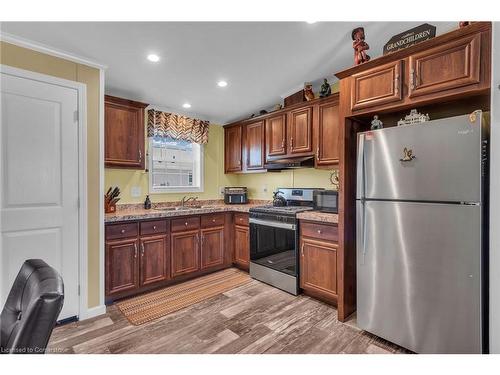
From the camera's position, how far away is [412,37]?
1914mm

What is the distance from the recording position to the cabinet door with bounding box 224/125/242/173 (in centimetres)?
407

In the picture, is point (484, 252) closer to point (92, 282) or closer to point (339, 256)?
point (339, 256)

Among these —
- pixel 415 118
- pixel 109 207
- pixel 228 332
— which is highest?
pixel 415 118

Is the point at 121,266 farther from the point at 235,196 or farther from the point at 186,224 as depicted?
the point at 235,196

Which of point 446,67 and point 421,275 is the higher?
point 446,67

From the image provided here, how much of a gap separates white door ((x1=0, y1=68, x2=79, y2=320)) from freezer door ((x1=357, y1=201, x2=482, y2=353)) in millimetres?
2501

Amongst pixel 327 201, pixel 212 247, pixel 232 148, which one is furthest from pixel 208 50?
pixel 212 247

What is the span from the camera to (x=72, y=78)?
2268 mm

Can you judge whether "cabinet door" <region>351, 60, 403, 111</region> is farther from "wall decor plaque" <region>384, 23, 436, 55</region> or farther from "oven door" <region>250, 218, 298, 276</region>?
"oven door" <region>250, 218, 298, 276</region>

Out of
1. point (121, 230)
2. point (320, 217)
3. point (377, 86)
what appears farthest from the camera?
point (121, 230)

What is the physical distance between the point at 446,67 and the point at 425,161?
0.64 m

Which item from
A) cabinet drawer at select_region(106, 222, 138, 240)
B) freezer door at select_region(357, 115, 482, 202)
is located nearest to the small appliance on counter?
cabinet drawer at select_region(106, 222, 138, 240)

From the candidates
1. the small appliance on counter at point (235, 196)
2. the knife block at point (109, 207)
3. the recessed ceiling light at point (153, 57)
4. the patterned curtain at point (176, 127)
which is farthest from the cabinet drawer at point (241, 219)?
the recessed ceiling light at point (153, 57)
